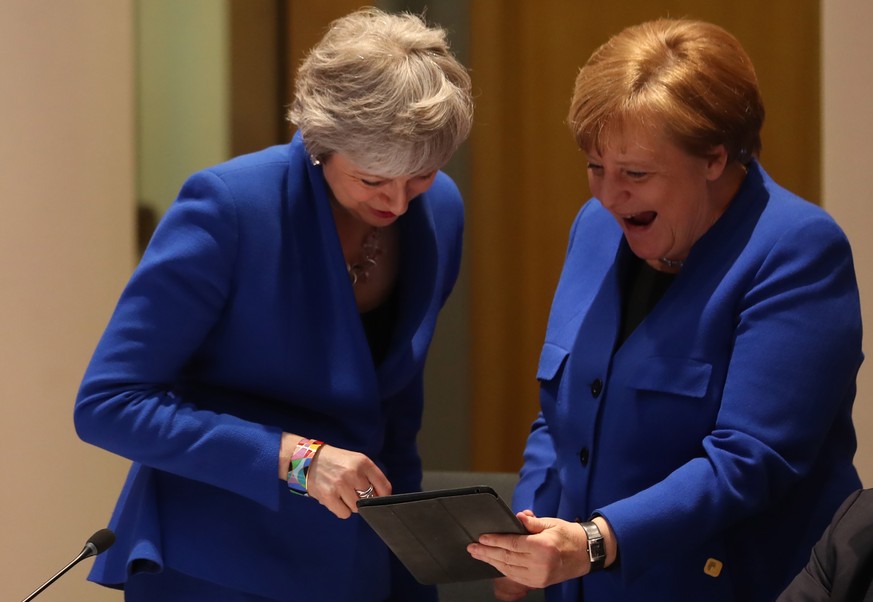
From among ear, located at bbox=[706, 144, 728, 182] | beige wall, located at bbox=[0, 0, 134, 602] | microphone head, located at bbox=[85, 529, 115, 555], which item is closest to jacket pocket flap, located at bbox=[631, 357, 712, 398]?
ear, located at bbox=[706, 144, 728, 182]

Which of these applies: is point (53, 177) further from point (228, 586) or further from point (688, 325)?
point (688, 325)

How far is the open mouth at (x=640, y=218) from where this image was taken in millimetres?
1815

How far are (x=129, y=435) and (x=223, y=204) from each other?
1.14ft

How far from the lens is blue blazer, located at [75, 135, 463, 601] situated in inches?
65.3

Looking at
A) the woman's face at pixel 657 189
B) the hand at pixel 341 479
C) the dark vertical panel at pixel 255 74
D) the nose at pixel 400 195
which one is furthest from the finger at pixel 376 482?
the dark vertical panel at pixel 255 74

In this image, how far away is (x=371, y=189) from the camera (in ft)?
5.84

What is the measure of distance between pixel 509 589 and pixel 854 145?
4.92 ft

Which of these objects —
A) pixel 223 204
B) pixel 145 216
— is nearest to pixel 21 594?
pixel 145 216

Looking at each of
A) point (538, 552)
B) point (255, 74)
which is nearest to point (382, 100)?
point (538, 552)

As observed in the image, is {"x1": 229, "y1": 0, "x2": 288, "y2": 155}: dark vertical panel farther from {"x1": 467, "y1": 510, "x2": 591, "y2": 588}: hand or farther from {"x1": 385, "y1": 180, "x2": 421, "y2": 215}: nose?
{"x1": 467, "y1": 510, "x2": 591, "y2": 588}: hand

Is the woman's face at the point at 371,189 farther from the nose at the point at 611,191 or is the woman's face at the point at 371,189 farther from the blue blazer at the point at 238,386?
the nose at the point at 611,191

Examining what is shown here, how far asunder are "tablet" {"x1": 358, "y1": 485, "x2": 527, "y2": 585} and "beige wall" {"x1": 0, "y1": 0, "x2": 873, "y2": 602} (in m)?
1.41

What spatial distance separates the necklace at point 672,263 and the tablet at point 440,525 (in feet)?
1.70

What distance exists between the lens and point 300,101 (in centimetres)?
178
